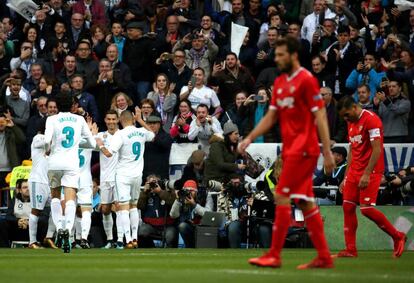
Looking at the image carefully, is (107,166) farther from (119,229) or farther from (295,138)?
(295,138)

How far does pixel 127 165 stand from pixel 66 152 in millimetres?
2594

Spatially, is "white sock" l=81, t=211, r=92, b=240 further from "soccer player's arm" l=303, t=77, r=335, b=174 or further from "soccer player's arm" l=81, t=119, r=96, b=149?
"soccer player's arm" l=303, t=77, r=335, b=174

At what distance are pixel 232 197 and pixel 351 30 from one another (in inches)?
203

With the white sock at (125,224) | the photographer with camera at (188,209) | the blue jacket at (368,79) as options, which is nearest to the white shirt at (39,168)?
the white sock at (125,224)

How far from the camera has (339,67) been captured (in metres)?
24.9

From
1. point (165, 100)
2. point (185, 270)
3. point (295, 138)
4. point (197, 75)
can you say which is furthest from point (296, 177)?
point (165, 100)

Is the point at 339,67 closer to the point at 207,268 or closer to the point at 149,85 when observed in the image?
the point at 149,85

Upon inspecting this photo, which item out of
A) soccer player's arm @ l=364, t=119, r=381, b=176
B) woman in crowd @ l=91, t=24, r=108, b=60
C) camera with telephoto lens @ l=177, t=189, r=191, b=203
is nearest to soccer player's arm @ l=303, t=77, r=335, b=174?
soccer player's arm @ l=364, t=119, r=381, b=176

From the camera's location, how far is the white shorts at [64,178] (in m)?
19.3

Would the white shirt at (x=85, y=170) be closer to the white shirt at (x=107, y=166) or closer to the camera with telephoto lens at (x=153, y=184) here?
the white shirt at (x=107, y=166)

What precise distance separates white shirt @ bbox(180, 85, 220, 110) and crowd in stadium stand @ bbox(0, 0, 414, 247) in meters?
0.02

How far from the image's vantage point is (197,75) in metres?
24.5

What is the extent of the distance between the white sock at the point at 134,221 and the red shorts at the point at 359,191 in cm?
612

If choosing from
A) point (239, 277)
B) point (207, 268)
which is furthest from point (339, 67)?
point (239, 277)
